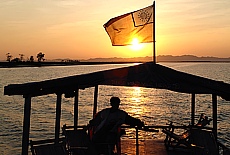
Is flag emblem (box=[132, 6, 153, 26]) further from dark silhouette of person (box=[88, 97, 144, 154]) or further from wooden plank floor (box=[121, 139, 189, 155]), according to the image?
wooden plank floor (box=[121, 139, 189, 155])

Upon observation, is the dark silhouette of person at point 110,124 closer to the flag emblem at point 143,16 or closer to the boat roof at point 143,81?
the boat roof at point 143,81

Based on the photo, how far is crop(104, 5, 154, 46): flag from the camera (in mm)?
7406

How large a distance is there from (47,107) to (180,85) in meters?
27.3

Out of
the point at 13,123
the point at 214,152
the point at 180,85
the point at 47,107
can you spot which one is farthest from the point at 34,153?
the point at 47,107

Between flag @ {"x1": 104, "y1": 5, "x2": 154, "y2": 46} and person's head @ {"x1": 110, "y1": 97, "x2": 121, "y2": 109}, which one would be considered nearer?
person's head @ {"x1": 110, "y1": 97, "x2": 121, "y2": 109}

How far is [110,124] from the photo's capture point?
648 cm

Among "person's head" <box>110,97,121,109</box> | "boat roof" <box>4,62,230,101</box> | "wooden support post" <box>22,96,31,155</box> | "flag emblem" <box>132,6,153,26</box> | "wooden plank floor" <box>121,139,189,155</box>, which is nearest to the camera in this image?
"person's head" <box>110,97,121,109</box>

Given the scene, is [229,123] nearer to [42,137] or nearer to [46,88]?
[42,137]

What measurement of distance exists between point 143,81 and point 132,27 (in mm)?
1533

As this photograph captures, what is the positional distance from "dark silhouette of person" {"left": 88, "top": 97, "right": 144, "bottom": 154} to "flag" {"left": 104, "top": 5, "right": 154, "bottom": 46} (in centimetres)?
175

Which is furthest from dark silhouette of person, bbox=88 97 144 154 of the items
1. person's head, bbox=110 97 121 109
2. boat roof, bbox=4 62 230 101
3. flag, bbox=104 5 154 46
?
flag, bbox=104 5 154 46

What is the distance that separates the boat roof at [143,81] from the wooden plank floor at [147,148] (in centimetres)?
299

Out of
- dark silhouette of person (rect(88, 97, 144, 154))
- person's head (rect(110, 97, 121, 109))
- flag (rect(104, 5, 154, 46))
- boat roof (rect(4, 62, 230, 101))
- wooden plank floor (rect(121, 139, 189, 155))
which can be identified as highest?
flag (rect(104, 5, 154, 46))

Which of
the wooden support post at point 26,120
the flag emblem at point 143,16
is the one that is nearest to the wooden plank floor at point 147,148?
the wooden support post at point 26,120
